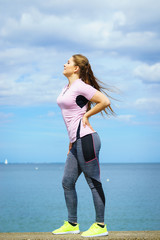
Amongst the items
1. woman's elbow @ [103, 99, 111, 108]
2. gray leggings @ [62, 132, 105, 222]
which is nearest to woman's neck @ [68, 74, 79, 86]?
woman's elbow @ [103, 99, 111, 108]

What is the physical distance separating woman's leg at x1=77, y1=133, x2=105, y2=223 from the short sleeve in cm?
50

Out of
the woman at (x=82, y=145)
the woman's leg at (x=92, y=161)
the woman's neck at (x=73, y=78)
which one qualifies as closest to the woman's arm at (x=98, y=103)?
the woman at (x=82, y=145)

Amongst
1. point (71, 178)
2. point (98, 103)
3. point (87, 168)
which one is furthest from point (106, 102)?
point (71, 178)

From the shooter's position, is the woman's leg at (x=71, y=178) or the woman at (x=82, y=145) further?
the woman's leg at (x=71, y=178)

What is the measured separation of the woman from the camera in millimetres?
4047

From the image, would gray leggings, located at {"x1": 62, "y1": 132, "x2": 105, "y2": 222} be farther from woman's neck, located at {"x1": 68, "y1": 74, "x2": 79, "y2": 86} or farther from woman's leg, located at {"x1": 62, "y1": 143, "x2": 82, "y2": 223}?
woman's neck, located at {"x1": 68, "y1": 74, "x2": 79, "y2": 86}

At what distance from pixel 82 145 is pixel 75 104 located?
20.7 inches

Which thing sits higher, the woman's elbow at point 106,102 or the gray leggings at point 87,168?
the woman's elbow at point 106,102

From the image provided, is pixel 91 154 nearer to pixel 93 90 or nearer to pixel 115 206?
pixel 93 90

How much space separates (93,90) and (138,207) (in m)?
28.5

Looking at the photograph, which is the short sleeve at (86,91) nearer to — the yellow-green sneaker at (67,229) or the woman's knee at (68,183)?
the woman's knee at (68,183)

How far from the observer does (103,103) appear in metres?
4.16

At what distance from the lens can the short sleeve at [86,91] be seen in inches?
163

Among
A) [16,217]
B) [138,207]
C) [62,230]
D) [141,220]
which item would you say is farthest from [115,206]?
[62,230]
